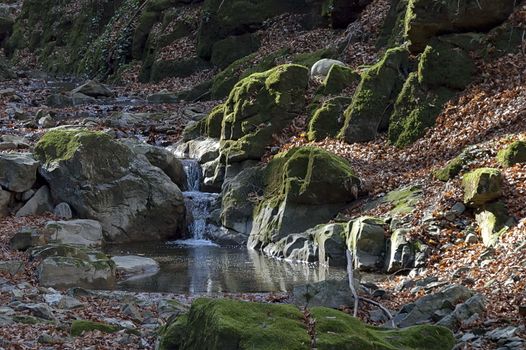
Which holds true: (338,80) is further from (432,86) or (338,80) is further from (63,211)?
(63,211)

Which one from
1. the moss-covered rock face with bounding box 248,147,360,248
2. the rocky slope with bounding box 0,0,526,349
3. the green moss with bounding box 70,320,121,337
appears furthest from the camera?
the moss-covered rock face with bounding box 248,147,360,248

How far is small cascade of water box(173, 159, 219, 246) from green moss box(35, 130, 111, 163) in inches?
92.7

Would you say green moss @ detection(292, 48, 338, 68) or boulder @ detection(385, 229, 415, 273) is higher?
green moss @ detection(292, 48, 338, 68)

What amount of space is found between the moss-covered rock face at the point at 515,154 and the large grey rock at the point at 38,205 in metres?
9.65

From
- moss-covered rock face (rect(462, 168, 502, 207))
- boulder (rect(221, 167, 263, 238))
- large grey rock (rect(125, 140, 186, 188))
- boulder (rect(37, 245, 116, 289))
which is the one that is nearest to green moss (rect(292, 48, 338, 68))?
large grey rock (rect(125, 140, 186, 188))

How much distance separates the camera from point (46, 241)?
15.7 metres

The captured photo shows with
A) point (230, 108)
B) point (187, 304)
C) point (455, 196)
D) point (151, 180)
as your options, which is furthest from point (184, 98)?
point (187, 304)

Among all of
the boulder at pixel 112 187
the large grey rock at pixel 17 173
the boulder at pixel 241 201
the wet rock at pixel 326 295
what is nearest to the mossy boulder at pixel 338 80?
the boulder at pixel 241 201

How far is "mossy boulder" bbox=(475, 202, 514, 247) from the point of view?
13.1 metres

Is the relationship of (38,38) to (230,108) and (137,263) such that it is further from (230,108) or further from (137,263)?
(137,263)

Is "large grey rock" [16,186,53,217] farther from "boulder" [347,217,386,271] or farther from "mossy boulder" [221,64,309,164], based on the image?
"boulder" [347,217,386,271]

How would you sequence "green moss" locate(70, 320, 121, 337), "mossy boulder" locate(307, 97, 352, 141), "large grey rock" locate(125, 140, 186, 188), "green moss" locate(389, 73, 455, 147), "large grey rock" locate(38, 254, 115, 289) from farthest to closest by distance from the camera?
"large grey rock" locate(125, 140, 186, 188) < "mossy boulder" locate(307, 97, 352, 141) < "green moss" locate(389, 73, 455, 147) < "large grey rock" locate(38, 254, 115, 289) < "green moss" locate(70, 320, 121, 337)

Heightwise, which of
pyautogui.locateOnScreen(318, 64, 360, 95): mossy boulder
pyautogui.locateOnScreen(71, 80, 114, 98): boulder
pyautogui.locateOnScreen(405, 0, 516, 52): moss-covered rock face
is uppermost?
pyautogui.locateOnScreen(71, 80, 114, 98): boulder

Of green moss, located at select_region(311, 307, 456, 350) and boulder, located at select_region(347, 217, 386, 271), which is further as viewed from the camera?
boulder, located at select_region(347, 217, 386, 271)
